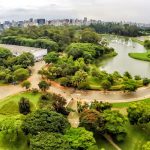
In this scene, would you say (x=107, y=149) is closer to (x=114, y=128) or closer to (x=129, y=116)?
(x=114, y=128)

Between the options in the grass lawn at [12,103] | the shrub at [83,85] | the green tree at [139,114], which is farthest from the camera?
the shrub at [83,85]

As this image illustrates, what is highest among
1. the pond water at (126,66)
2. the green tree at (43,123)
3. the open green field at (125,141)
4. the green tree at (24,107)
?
the green tree at (43,123)

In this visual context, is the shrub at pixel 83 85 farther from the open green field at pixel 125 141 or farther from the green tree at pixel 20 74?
the green tree at pixel 20 74

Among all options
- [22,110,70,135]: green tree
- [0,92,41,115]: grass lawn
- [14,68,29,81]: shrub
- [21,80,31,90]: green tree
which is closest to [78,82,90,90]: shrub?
[0,92,41,115]: grass lawn

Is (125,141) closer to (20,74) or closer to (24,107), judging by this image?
(24,107)

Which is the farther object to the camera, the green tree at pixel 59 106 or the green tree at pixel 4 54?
the green tree at pixel 4 54

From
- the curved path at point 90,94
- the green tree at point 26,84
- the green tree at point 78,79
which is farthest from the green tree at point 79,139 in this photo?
the green tree at point 26,84
